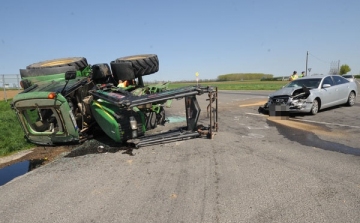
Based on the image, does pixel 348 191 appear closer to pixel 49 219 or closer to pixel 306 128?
pixel 49 219

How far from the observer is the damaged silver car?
31.8ft

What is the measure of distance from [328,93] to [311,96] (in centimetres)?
121

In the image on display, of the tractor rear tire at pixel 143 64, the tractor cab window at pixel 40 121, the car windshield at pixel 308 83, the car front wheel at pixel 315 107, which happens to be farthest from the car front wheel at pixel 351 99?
the tractor cab window at pixel 40 121

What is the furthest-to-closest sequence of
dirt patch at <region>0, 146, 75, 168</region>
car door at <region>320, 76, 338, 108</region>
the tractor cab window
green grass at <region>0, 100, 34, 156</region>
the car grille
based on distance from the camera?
car door at <region>320, 76, 338, 108</region>, the car grille, green grass at <region>0, 100, 34, 156</region>, the tractor cab window, dirt patch at <region>0, 146, 75, 168</region>

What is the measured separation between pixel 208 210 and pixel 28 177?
11.6ft

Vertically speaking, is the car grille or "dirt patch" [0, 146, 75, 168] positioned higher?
the car grille

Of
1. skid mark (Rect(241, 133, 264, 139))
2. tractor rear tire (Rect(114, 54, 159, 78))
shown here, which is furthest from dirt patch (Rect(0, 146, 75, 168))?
skid mark (Rect(241, 133, 264, 139))

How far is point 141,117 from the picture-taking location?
21.4ft

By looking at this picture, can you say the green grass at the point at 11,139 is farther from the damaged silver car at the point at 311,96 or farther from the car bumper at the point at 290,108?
the damaged silver car at the point at 311,96

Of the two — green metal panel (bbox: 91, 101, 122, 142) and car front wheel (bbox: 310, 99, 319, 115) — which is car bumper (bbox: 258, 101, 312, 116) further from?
green metal panel (bbox: 91, 101, 122, 142)

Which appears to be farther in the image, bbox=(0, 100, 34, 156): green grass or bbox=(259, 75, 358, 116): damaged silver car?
bbox=(259, 75, 358, 116): damaged silver car

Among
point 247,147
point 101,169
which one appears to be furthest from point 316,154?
point 101,169

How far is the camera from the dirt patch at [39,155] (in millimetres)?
6019

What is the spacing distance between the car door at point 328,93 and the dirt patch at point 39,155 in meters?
9.12
